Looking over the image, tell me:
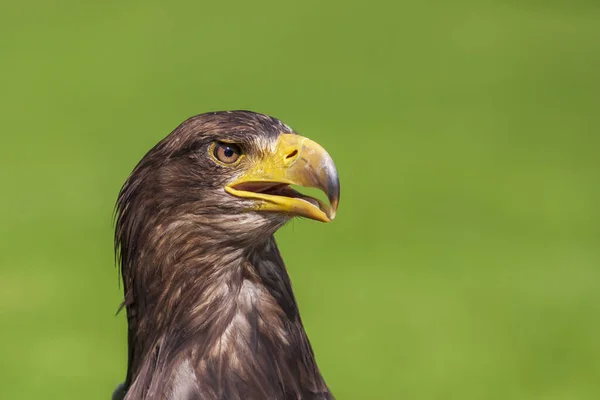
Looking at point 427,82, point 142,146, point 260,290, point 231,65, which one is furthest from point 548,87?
point 260,290

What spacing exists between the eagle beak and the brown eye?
0.05 meters

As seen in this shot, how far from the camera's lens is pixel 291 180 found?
2686 millimetres

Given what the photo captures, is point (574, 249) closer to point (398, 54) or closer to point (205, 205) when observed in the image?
point (398, 54)

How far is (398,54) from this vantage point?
893 cm

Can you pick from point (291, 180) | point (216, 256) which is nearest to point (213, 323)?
point (216, 256)

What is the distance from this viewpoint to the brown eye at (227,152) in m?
2.74

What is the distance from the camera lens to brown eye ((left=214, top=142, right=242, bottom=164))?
2744mm

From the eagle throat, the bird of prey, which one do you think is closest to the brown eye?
the bird of prey

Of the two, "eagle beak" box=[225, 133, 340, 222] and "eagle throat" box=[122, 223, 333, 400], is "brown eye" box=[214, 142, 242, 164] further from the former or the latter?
"eagle throat" box=[122, 223, 333, 400]

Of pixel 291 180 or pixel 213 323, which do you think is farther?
pixel 213 323

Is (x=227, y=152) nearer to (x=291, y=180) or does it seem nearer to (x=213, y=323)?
(x=291, y=180)

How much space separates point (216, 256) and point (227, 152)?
0.28m

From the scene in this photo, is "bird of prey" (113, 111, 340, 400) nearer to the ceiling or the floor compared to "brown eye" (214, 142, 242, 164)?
nearer to the floor

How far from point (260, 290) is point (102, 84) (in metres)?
5.95
